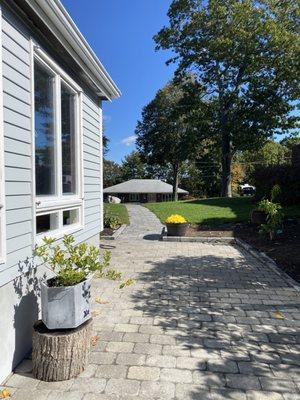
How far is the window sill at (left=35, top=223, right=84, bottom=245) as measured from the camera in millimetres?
4092

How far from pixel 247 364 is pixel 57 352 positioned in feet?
5.75

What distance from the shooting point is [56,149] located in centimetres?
465

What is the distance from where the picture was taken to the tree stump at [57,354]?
9.99 feet

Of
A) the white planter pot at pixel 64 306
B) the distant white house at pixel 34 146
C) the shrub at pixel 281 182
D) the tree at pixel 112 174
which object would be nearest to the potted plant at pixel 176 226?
the distant white house at pixel 34 146

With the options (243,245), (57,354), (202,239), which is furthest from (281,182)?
(57,354)

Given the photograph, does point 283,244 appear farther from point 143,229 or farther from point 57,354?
point 57,354

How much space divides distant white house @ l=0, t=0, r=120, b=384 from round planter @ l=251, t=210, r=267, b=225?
24.2 ft

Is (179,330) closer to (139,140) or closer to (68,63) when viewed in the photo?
(68,63)

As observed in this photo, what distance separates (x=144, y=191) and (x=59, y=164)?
51.0 metres

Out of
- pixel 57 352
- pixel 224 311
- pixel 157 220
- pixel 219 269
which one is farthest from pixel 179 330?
pixel 157 220

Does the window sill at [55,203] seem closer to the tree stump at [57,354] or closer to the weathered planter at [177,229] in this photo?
the tree stump at [57,354]

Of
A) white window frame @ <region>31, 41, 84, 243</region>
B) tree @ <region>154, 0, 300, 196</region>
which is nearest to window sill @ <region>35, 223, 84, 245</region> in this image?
white window frame @ <region>31, 41, 84, 243</region>

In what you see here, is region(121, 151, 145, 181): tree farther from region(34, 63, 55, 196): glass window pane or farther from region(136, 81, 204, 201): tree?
region(34, 63, 55, 196): glass window pane

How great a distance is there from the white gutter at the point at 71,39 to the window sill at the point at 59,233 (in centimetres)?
241
